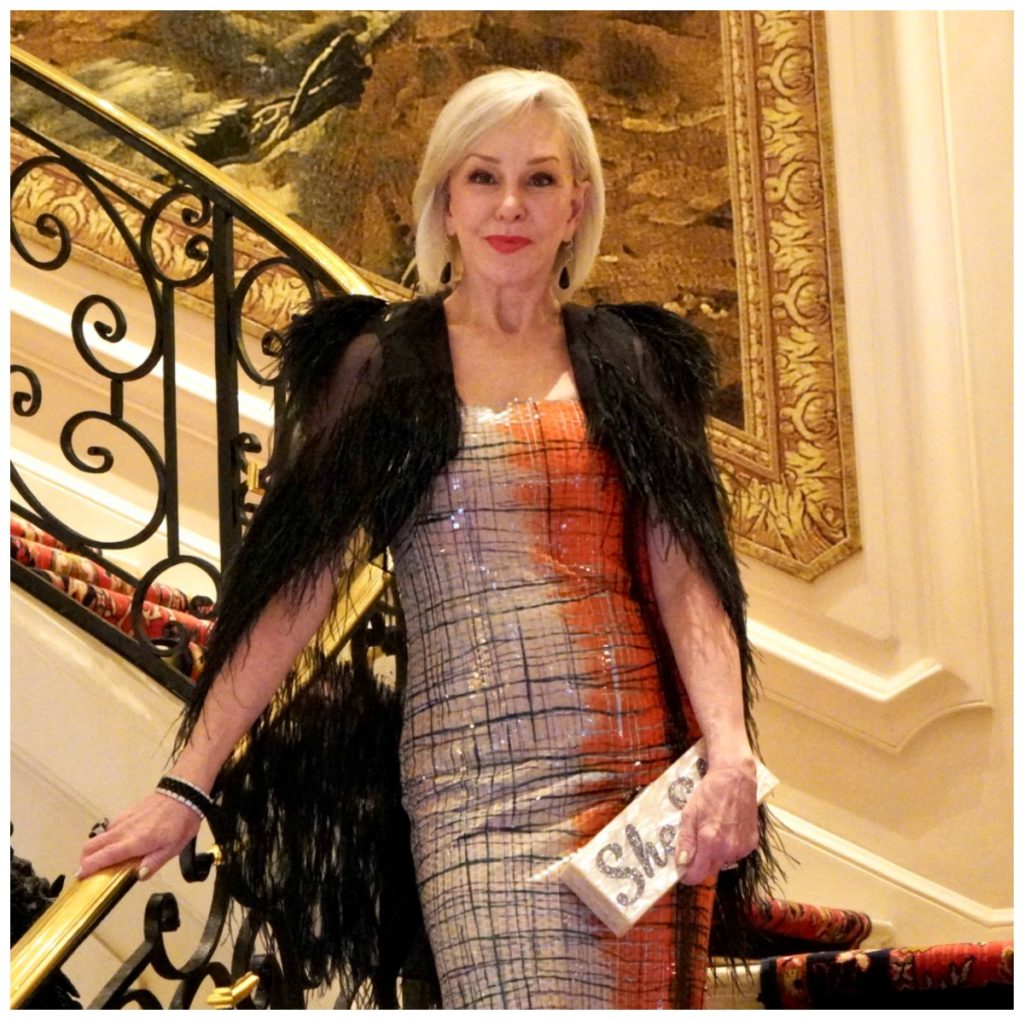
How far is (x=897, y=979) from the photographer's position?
10.4ft

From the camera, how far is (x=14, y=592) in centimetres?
352

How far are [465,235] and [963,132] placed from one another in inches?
112

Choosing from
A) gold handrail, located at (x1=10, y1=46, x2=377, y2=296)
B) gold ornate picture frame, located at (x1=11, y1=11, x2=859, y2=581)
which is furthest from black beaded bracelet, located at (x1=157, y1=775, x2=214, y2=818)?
gold ornate picture frame, located at (x1=11, y1=11, x2=859, y2=581)

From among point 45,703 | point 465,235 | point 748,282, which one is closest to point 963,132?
point 748,282

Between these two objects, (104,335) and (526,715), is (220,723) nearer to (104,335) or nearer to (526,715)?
(526,715)

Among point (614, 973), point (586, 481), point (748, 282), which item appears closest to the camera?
point (614, 973)

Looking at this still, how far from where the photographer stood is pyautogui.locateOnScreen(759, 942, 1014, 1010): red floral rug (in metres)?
3.12

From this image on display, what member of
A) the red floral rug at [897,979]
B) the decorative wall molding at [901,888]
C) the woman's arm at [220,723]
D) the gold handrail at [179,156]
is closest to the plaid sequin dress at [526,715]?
the woman's arm at [220,723]

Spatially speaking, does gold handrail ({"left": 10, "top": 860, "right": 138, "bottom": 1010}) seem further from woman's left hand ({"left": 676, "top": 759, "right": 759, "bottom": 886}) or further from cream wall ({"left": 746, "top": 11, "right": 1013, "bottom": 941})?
cream wall ({"left": 746, "top": 11, "right": 1013, "bottom": 941})

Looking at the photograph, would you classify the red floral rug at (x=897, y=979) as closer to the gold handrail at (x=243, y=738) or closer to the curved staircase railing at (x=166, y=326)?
the gold handrail at (x=243, y=738)

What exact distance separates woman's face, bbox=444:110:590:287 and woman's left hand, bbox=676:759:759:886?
2.68ft

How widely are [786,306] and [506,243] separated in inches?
108

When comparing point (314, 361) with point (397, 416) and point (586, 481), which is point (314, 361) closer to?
point (397, 416)

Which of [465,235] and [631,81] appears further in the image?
[631,81]
